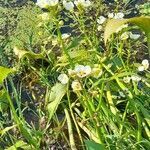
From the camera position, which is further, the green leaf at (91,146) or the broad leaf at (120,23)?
the green leaf at (91,146)

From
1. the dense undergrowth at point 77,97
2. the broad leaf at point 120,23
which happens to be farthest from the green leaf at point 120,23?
the dense undergrowth at point 77,97

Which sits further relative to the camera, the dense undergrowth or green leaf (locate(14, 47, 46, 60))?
green leaf (locate(14, 47, 46, 60))

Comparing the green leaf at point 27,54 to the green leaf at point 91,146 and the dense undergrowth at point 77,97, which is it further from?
the green leaf at point 91,146

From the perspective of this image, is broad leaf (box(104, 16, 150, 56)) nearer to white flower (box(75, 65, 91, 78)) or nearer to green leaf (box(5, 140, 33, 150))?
Result: white flower (box(75, 65, 91, 78))

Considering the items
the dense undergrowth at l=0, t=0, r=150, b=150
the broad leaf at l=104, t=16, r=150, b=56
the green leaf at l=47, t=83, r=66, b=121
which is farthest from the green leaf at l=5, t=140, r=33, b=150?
the broad leaf at l=104, t=16, r=150, b=56

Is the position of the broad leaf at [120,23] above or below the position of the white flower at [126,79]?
above

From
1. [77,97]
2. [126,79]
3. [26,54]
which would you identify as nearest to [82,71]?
[126,79]

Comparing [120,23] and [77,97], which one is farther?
[77,97]

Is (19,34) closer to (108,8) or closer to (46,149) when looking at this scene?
(108,8)

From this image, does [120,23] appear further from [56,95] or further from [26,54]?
[26,54]

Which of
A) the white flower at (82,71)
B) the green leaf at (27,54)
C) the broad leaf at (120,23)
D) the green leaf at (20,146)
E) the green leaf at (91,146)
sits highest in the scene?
the broad leaf at (120,23)

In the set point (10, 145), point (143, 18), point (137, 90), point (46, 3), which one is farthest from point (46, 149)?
point (143, 18)
